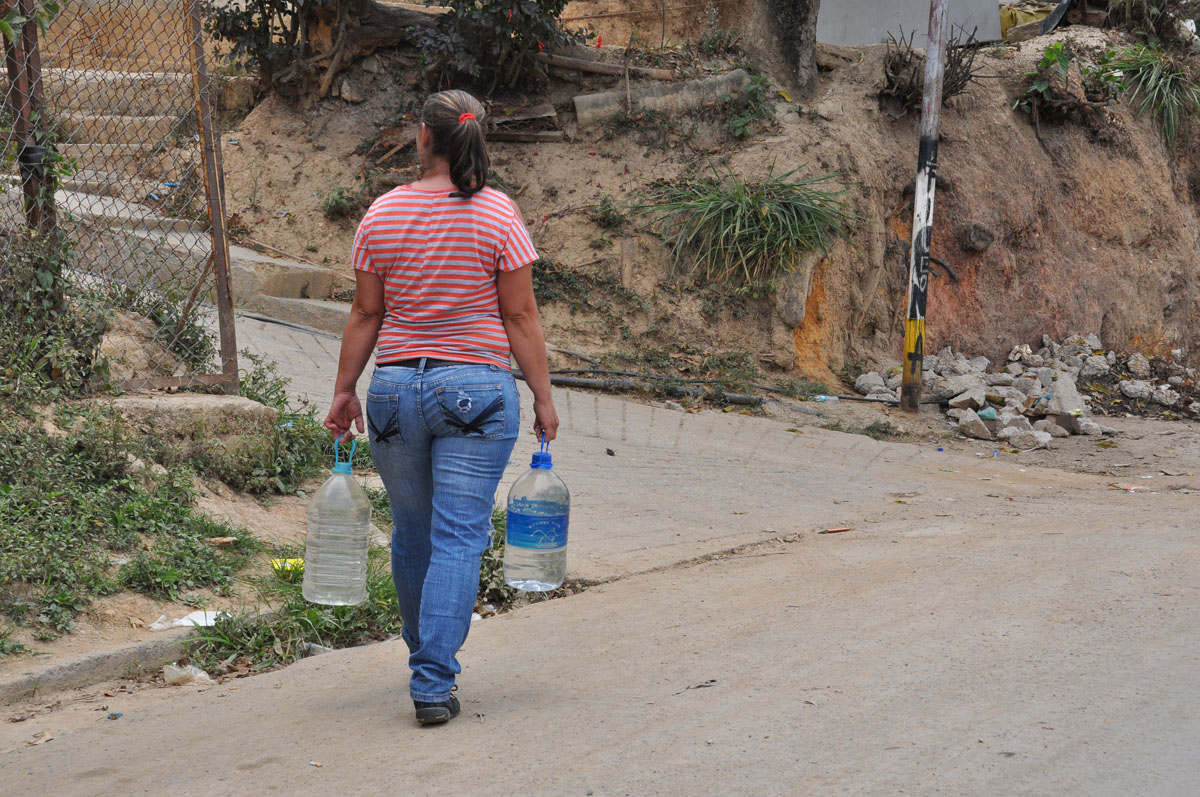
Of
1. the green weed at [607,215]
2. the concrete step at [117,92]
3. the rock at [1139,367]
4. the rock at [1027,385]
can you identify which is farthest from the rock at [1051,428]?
the concrete step at [117,92]

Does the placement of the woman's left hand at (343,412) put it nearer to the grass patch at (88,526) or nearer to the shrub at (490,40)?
the grass patch at (88,526)

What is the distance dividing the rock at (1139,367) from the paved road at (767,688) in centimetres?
882

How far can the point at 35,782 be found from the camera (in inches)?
124

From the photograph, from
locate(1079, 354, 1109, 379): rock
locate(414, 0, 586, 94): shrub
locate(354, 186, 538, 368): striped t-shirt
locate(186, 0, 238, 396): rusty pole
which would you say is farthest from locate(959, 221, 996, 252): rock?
locate(354, 186, 538, 368): striped t-shirt

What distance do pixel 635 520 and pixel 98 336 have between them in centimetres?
310

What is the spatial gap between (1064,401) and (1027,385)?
91 cm

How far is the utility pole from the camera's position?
36.1ft

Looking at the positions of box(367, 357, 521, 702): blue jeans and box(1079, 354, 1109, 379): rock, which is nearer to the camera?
box(367, 357, 521, 702): blue jeans

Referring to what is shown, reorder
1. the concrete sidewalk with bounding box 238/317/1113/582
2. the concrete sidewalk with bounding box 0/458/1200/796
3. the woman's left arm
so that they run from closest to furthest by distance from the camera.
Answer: the concrete sidewalk with bounding box 0/458/1200/796
the woman's left arm
the concrete sidewalk with bounding box 238/317/1113/582

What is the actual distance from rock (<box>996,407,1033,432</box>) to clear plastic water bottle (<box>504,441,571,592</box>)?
26.7ft

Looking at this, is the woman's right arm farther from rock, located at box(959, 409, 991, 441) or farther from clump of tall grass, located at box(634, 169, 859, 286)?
clump of tall grass, located at box(634, 169, 859, 286)

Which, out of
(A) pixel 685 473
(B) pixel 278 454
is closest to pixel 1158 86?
(A) pixel 685 473

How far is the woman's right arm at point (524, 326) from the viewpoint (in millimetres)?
3369

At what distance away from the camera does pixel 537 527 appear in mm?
3717
